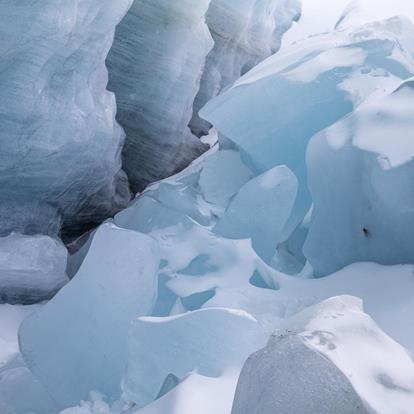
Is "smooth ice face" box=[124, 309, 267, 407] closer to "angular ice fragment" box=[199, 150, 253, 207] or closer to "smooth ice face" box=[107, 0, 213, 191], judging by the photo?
"angular ice fragment" box=[199, 150, 253, 207]

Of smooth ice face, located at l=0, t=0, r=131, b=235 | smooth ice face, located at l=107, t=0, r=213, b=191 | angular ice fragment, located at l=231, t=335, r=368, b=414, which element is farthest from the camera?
smooth ice face, located at l=107, t=0, r=213, b=191

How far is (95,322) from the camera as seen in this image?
1.64 meters

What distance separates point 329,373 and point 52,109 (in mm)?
1785

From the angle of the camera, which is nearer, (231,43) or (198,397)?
(198,397)

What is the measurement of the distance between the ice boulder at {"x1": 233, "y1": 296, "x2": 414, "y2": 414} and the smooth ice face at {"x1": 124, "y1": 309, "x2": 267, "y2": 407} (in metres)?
0.31

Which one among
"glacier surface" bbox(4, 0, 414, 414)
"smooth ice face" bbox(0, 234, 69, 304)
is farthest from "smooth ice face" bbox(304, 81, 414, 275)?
"smooth ice face" bbox(0, 234, 69, 304)

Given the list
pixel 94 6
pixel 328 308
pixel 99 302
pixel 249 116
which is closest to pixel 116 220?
pixel 249 116

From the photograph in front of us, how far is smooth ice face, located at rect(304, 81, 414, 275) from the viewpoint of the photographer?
6.14ft

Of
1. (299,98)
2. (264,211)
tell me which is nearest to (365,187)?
(264,211)

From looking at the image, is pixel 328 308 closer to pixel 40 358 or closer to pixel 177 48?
pixel 40 358

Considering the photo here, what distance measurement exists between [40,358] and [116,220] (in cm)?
121

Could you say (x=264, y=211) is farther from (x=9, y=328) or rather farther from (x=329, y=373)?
(x=329, y=373)

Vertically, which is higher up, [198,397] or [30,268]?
[198,397]

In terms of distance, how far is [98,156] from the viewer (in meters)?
2.72
